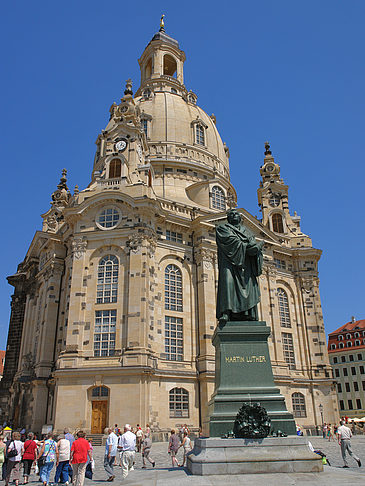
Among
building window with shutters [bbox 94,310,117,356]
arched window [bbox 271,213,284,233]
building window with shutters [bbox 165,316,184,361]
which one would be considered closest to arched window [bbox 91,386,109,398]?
building window with shutters [bbox 94,310,117,356]

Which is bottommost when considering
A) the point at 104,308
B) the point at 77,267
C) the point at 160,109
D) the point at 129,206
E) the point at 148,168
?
Answer: the point at 104,308

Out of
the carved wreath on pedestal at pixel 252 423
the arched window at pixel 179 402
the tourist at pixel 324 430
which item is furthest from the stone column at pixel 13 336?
the carved wreath on pedestal at pixel 252 423

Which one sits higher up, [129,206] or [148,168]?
[148,168]

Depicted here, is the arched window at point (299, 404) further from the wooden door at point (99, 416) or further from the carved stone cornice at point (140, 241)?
the carved stone cornice at point (140, 241)

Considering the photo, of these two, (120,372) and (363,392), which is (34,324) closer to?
(120,372)

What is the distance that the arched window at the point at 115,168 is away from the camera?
4145 centimetres

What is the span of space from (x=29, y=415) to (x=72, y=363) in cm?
977

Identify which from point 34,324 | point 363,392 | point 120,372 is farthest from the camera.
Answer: point 363,392

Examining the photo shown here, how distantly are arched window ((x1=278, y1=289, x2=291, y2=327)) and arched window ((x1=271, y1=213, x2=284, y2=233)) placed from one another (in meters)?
8.78

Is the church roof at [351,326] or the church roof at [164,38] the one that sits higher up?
the church roof at [164,38]

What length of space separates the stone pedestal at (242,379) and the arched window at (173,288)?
2617 cm

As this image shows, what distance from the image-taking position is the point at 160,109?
56656mm

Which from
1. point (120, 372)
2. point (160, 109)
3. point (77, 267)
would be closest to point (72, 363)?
point (120, 372)

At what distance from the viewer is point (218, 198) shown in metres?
49.8
